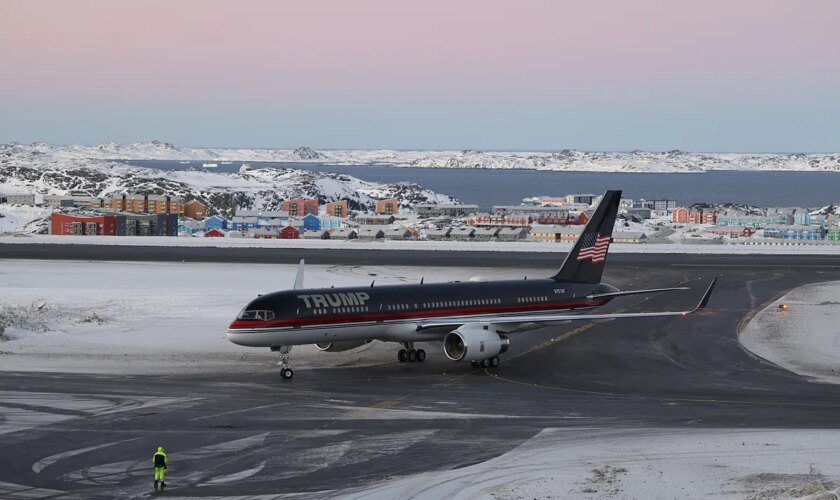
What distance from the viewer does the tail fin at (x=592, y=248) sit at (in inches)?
2366

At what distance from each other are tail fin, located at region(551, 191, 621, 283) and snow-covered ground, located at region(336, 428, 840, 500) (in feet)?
75.8

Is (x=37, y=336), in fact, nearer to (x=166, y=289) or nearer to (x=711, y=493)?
(x=166, y=289)

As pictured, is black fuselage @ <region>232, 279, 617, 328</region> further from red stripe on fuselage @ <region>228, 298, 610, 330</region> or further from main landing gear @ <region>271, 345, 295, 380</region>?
main landing gear @ <region>271, 345, 295, 380</region>

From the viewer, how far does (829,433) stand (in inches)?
1451

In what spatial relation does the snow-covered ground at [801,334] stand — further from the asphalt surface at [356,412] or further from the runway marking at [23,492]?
the runway marking at [23,492]

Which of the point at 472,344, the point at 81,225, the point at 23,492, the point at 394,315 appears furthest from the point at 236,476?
the point at 81,225

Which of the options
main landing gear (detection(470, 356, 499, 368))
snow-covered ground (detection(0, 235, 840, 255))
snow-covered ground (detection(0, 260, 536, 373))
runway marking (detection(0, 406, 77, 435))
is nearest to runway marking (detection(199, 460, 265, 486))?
runway marking (detection(0, 406, 77, 435))

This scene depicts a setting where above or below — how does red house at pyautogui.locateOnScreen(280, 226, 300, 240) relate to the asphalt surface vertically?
above

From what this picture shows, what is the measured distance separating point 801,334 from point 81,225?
138m

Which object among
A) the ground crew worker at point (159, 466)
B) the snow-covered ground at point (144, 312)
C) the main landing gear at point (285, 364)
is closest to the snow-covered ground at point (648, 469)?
the ground crew worker at point (159, 466)

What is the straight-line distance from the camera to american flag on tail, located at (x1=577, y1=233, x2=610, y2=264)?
6044cm

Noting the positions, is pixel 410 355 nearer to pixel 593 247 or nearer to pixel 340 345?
pixel 340 345

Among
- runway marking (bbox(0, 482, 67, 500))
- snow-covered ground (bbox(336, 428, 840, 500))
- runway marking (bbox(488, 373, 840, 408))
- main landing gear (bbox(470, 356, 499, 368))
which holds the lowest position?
runway marking (bbox(0, 482, 67, 500))

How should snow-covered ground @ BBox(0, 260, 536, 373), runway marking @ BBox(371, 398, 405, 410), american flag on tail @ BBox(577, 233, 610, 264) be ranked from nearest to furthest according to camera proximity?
runway marking @ BBox(371, 398, 405, 410), snow-covered ground @ BBox(0, 260, 536, 373), american flag on tail @ BBox(577, 233, 610, 264)
